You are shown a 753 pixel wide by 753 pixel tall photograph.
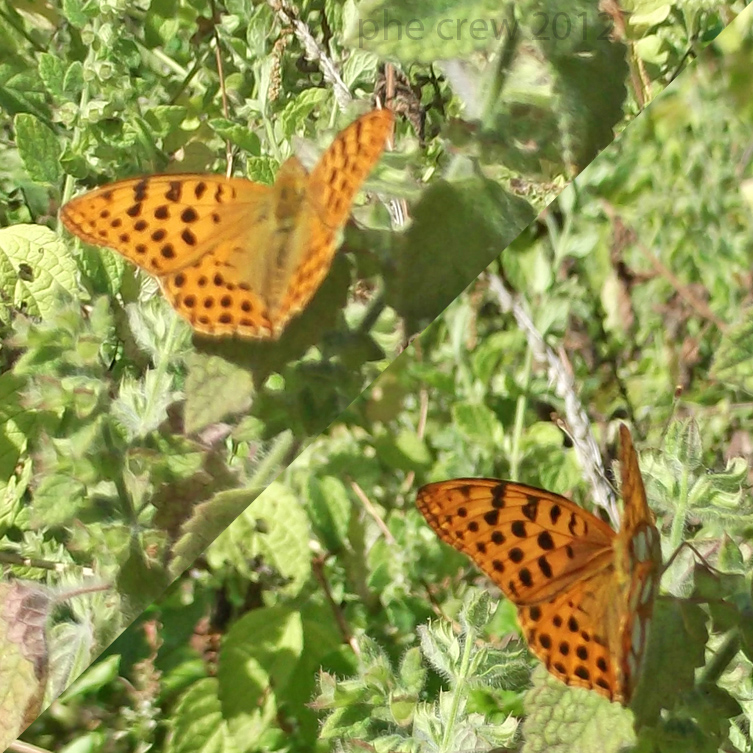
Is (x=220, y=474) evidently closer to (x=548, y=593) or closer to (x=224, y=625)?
(x=224, y=625)

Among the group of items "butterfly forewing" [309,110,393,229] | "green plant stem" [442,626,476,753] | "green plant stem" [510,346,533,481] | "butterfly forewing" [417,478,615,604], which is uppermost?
"butterfly forewing" [309,110,393,229]

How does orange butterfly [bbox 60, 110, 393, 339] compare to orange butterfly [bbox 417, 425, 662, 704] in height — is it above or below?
above

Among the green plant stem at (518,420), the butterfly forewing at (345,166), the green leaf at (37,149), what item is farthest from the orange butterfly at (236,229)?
the green plant stem at (518,420)

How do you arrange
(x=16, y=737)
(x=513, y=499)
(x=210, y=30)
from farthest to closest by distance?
(x=210, y=30) → (x=16, y=737) → (x=513, y=499)

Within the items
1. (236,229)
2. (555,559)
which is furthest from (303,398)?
(555,559)

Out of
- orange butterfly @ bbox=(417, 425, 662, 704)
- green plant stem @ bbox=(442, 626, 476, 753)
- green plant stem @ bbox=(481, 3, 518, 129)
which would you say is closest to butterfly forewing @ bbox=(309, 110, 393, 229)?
green plant stem @ bbox=(481, 3, 518, 129)

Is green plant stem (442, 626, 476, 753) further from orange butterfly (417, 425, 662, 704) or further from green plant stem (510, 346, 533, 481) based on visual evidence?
green plant stem (510, 346, 533, 481)

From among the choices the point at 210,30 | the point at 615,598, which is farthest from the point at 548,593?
the point at 210,30
